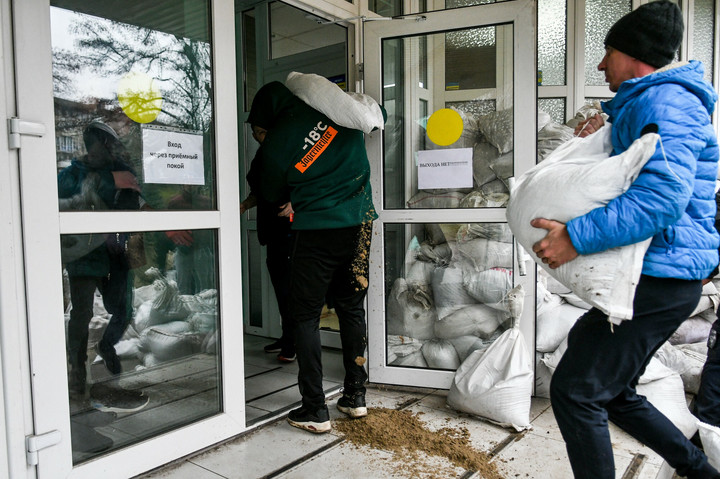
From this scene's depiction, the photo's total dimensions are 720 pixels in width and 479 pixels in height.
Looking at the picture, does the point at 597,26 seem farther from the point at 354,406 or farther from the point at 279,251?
the point at 354,406

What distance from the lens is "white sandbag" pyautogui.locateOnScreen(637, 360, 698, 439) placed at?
250 centimetres

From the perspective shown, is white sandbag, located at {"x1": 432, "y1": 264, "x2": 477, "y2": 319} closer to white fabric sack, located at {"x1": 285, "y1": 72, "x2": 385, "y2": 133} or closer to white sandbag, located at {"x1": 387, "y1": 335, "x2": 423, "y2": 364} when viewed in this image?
white sandbag, located at {"x1": 387, "y1": 335, "x2": 423, "y2": 364}

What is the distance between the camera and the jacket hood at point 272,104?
2637mm

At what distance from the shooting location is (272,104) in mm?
2635

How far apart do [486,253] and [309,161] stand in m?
1.18

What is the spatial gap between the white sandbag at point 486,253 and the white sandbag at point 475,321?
0.24 m

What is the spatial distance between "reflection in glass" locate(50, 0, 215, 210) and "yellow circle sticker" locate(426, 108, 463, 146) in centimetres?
131

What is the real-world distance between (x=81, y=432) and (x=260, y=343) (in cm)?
227

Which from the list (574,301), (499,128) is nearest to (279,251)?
(499,128)

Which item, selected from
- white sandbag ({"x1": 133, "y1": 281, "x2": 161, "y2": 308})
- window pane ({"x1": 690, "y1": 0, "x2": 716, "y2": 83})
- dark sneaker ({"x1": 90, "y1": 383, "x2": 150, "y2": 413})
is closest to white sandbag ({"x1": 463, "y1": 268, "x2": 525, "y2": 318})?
white sandbag ({"x1": 133, "y1": 281, "x2": 161, "y2": 308})

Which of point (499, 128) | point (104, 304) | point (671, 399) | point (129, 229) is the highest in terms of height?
point (499, 128)

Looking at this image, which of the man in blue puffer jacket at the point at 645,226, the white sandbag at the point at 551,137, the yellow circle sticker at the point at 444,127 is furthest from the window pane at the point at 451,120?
the man in blue puffer jacket at the point at 645,226

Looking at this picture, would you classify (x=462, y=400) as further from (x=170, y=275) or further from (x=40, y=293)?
(x=40, y=293)

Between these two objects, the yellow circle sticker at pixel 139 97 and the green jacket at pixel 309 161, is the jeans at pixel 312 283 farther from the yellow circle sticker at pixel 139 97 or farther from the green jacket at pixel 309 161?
the yellow circle sticker at pixel 139 97
